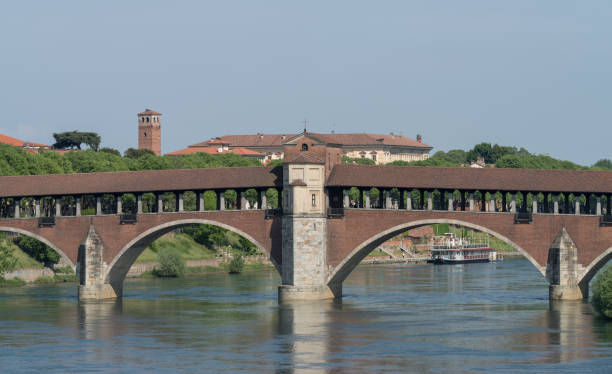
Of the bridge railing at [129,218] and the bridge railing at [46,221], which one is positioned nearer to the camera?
the bridge railing at [129,218]

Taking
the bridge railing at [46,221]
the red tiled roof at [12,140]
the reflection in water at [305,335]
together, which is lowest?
the reflection in water at [305,335]

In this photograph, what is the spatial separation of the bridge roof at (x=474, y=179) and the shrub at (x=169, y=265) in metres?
32.5

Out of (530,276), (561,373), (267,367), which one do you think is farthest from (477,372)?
(530,276)

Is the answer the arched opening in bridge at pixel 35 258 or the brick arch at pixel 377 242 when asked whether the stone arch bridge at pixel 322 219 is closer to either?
the brick arch at pixel 377 242

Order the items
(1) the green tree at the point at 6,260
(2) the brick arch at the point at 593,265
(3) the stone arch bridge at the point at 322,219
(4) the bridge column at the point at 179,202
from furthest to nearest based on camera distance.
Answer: (1) the green tree at the point at 6,260
(4) the bridge column at the point at 179,202
(3) the stone arch bridge at the point at 322,219
(2) the brick arch at the point at 593,265

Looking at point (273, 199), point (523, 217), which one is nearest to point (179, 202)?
point (523, 217)

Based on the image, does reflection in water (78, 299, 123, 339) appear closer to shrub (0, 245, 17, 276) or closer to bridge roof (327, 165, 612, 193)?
shrub (0, 245, 17, 276)

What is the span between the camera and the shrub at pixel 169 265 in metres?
114

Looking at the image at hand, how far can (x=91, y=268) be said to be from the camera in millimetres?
89000

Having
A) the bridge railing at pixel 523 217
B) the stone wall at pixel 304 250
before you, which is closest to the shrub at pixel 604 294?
the bridge railing at pixel 523 217

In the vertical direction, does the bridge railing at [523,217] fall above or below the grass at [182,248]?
above

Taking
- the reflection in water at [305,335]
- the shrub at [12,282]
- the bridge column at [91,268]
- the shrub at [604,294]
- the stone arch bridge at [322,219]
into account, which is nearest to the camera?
the reflection in water at [305,335]

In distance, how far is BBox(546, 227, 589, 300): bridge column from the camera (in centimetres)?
7756

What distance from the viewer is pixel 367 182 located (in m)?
84.4
